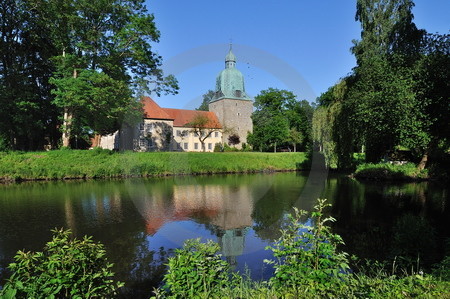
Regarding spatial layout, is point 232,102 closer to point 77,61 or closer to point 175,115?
point 175,115

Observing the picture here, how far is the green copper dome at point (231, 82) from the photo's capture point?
63.3 metres

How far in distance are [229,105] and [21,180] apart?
4106 cm

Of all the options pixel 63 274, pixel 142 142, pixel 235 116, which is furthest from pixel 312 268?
pixel 235 116

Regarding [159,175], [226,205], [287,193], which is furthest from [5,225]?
[159,175]

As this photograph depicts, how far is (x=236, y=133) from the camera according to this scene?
202 feet

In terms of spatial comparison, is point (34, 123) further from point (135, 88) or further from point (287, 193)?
point (287, 193)

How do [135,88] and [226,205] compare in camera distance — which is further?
[135,88]

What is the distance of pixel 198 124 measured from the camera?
53.4 metres

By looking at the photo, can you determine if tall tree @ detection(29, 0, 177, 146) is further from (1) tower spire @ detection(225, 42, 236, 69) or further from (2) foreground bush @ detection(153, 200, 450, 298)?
(1) tower spire @ detection(225, 42, 236, 69)

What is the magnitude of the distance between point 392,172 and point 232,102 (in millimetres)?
39664

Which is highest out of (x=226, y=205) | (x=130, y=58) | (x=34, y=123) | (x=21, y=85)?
(x=130, y=58)

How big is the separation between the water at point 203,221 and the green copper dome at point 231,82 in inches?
1765

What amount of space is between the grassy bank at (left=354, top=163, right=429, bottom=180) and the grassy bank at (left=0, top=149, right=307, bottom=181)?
13312 millimetres

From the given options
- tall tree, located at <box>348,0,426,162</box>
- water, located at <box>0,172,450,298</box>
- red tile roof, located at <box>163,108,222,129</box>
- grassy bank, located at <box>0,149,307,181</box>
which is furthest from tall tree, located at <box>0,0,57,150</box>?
tall tree, located at <box>348,0,426,162</box>
